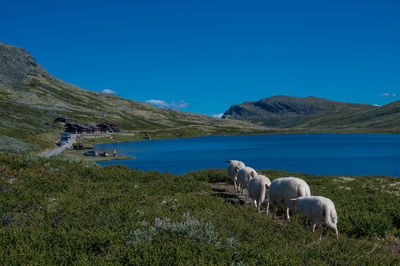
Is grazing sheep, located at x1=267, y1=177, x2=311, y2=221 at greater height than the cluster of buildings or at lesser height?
lesser

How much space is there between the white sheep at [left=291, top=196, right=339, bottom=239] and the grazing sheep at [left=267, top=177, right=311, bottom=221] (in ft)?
4.67

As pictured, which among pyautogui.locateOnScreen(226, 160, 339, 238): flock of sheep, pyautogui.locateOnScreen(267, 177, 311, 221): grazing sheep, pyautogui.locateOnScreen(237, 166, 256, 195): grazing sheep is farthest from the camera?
pyautogui.locateOnScreen(237, 166, 256, 195): grazing sheep

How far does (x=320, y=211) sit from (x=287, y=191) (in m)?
2.78

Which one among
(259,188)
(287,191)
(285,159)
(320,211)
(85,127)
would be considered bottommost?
(285,159)

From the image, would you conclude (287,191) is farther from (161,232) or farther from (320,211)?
(161,232)

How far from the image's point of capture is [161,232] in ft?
24.8

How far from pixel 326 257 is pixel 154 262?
13.8 ft

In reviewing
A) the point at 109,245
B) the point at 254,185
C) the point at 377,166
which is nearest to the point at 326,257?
the point at 109,245

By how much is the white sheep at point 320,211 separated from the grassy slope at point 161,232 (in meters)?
0.65

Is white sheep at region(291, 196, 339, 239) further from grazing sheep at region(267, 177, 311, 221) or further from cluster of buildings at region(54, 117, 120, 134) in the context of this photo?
cluster of buildings at region(54, 117, 120, 134)

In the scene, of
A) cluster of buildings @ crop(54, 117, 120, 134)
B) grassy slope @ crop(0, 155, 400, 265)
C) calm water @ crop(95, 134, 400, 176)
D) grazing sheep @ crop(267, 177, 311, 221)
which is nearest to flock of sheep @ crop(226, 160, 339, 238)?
grazing sheep @ crop(267, 177, 311, 221)

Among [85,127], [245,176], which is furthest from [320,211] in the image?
[85,127]

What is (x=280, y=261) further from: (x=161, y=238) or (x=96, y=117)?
(x=96, y=117)

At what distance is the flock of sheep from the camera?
9.62 metres
